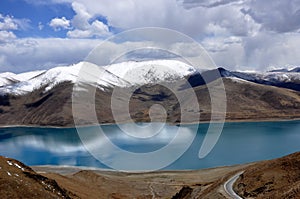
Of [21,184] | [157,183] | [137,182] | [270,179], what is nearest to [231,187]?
[270,179]

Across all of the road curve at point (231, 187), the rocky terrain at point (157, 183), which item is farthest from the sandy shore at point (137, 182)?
the road curve at point (231, 187)

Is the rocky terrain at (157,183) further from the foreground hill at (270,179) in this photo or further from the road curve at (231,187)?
the road curve at (231,187)

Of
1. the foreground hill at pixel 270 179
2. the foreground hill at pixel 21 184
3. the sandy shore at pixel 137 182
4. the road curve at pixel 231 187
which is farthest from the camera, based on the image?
the sandy shore at pixel 137 182

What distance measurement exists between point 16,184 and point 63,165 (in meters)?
103

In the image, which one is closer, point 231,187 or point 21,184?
point 21,184

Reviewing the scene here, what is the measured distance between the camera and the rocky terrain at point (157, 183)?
54072 millimetres

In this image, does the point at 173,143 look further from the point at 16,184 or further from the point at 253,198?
the point at 16,184

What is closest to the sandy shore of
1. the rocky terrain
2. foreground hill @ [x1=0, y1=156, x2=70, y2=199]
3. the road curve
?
the rocky terrain

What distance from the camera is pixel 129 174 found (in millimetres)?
128625

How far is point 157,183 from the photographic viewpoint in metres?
113

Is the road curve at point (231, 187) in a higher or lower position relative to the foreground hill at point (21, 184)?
higher

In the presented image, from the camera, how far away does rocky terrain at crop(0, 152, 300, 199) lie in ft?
177

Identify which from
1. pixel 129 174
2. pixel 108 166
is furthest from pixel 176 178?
pixel 108 166

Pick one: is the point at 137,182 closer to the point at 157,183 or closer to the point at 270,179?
the point at 157,183
